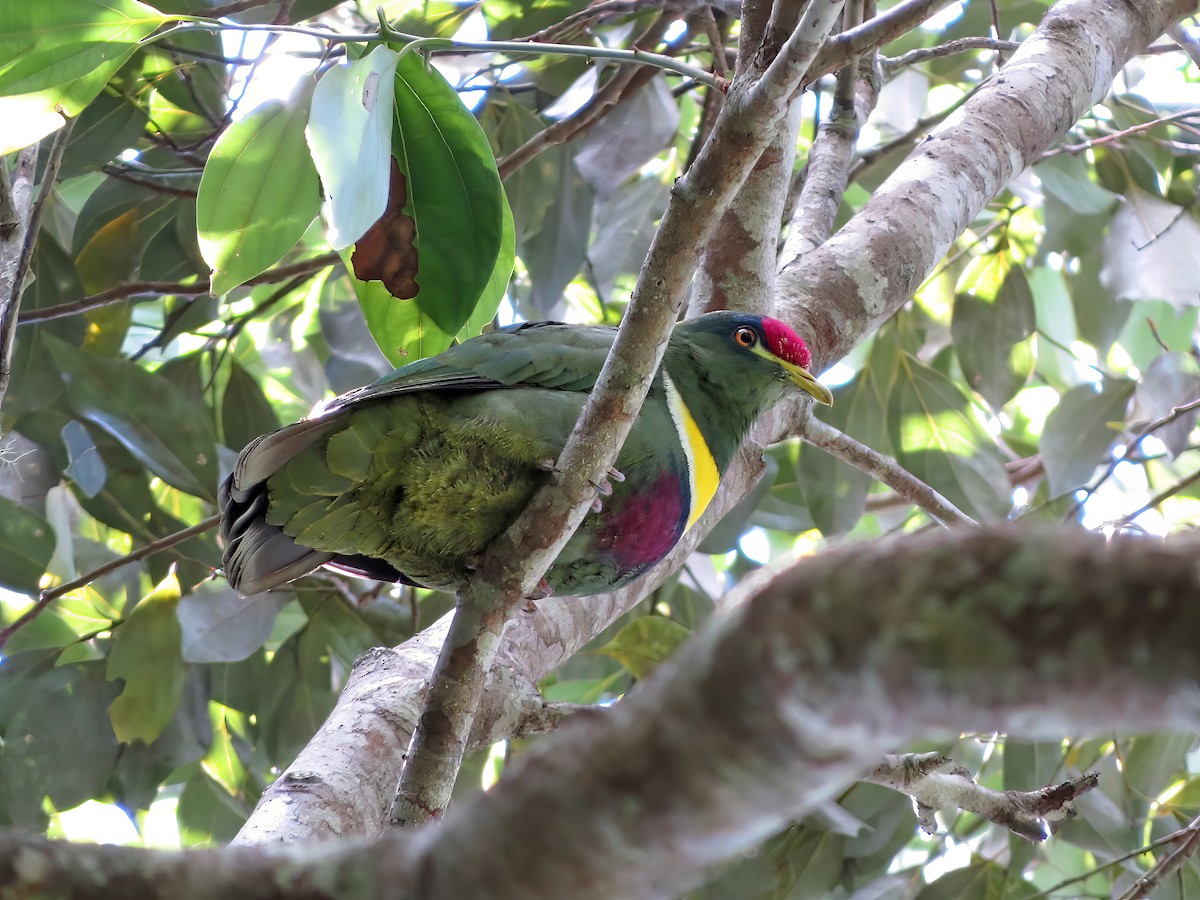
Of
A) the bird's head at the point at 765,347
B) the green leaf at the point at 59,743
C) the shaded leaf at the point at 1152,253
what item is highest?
the bird's head at the point at 765,347

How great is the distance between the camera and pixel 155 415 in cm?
284

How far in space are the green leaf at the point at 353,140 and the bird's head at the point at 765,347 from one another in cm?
90

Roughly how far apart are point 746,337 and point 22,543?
1851 mm

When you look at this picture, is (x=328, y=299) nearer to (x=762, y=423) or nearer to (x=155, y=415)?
(x=155, y=415)

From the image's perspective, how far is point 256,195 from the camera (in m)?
1.85

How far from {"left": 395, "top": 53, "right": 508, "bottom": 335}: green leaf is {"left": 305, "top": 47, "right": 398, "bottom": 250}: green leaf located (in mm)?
231

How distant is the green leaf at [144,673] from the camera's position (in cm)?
283

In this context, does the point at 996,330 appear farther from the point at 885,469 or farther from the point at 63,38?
the point at 63,38

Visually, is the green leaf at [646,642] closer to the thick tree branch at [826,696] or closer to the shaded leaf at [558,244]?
the shaded leaf at [558,244]

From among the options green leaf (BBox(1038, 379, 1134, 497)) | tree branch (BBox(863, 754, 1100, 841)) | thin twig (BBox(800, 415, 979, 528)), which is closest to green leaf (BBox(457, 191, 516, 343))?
thin twig (BBox(800, 415, 979, 528))

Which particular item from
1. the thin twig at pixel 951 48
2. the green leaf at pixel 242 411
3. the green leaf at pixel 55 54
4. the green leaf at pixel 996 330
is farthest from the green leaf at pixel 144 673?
the green leaf at pixel 996 330

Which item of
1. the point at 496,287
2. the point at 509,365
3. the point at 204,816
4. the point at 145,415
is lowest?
the point at 204,816

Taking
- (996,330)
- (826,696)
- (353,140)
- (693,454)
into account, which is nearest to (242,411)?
(693,454)

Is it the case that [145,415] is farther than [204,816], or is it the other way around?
[204,816]
